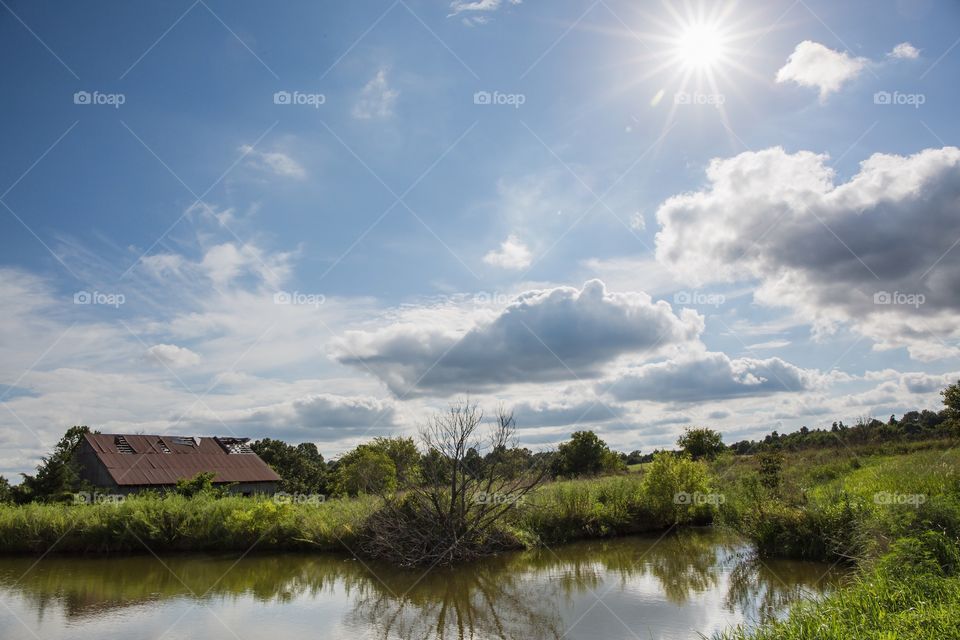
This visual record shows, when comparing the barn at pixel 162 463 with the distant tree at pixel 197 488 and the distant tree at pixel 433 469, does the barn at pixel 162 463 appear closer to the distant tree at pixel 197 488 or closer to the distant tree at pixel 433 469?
the distant tree at pixel 197 488

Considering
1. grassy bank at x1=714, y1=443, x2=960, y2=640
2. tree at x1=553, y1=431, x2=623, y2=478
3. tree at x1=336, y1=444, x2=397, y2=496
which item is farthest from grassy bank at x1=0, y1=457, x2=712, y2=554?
tree at x1=553, y1=431, x2=623, y2=478

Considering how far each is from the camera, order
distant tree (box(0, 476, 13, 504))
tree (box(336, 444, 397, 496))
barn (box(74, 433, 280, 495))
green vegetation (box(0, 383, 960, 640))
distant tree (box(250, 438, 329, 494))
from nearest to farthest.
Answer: green vegetation (box(0, 383, 960, 640)), distant tree (box(0, 476, 13, 504)), barn (box(74, 433, 280, 495)), tree (box(336, 444, 397, 496)), distant tree (box(250, 438, 329, 494))

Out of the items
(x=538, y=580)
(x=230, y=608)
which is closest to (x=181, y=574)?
(x=230, y=608)

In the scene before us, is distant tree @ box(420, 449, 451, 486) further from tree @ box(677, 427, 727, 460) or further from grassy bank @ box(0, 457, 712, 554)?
tree @ box(677, 427, 727, 460)

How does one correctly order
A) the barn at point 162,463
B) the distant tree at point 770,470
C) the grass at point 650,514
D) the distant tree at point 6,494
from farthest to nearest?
the barn at point 162,463
the distant tree at point 6,494
the distant tree at point 770,470
the grass at point 650,514

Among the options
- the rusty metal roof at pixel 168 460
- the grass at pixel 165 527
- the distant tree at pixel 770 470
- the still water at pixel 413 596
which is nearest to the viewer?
the still water at pixel 413 596

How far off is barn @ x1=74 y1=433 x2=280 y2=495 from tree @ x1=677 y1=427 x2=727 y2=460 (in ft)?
91.4

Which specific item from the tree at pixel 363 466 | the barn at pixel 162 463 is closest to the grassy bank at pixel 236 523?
the barn at pixel 162 463

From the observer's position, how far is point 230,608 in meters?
12.0

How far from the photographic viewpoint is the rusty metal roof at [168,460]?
3384 centimetres

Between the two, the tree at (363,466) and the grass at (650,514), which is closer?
the grass at (650,514)

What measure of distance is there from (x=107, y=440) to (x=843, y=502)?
37.5 m

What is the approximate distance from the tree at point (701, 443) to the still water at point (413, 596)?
77.1 feet

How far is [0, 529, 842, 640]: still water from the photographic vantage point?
33.6 feet
